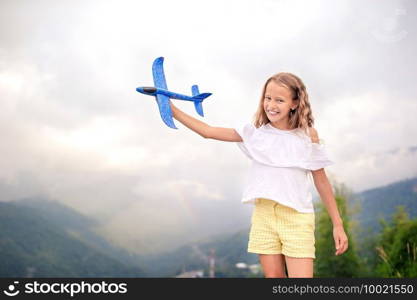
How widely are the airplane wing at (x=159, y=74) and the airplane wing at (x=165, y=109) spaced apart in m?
0.11

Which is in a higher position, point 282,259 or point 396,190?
point 396,190

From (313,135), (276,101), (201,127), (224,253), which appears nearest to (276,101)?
(276,101)

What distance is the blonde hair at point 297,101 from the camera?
2633 millimetres

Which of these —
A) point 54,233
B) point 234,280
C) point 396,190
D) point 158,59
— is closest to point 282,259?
point 234,280

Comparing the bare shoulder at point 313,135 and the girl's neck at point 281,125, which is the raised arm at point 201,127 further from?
the bare shoulder at point 313,135

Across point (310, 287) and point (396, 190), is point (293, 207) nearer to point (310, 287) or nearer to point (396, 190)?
point (310, 287)

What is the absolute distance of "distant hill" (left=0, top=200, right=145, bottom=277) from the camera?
43844 millimetres

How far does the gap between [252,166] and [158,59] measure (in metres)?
0.82

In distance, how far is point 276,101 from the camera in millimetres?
2623

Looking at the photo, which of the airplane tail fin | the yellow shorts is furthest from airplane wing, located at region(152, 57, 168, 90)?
the yellow shorts

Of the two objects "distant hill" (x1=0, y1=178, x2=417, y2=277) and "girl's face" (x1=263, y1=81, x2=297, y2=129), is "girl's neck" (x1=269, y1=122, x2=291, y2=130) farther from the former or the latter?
"distant hill" (x1=0, y1=178, x2=417, y2=277)

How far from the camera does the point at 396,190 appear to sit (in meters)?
30.1

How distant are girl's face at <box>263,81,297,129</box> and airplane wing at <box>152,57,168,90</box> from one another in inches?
23.3

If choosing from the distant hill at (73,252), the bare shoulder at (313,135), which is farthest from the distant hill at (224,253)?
the bare shoulder at (313,135)
